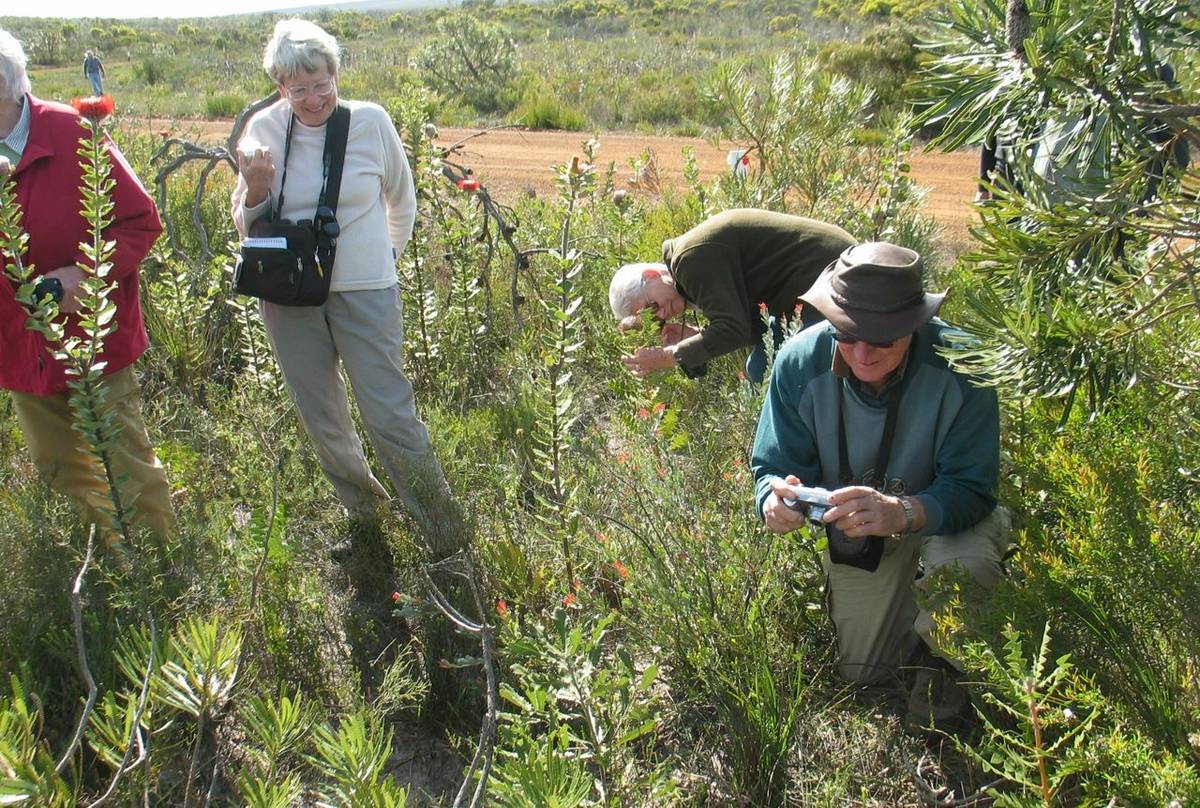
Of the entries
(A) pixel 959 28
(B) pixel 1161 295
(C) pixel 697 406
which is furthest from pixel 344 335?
(B) pixel 1161 295

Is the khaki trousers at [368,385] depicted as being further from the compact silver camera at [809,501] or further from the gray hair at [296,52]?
the compact silver camera at [809,501]

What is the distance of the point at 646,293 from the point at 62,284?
5.61ft

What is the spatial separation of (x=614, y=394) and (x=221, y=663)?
8.70ft

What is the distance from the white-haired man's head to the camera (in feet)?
10.8

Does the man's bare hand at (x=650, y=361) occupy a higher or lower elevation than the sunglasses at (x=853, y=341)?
lower

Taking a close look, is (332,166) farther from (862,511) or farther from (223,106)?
(223,106)

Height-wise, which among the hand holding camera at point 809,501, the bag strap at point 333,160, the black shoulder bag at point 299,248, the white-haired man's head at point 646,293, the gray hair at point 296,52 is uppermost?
the gray hair at point 296,52

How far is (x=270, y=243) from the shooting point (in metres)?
2.79

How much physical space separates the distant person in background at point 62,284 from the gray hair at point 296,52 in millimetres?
505

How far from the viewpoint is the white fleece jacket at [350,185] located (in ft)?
9.48

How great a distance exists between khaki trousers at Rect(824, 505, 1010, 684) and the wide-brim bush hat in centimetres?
54

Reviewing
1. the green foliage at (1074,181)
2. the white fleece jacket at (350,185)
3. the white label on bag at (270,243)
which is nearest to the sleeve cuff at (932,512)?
the green foliage at (1074,181)

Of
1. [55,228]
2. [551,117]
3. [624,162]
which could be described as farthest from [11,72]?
[551,117]

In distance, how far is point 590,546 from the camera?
267 centimetres
